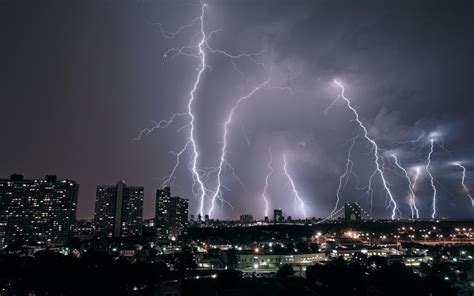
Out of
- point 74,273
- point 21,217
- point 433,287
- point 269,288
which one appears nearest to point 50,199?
point 21,217

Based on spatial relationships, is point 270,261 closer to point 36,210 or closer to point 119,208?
point 36,210

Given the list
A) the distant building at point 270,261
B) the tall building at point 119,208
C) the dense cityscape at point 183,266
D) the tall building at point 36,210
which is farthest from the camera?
the tall building at point 119,208

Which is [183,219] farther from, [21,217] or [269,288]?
[269,288]

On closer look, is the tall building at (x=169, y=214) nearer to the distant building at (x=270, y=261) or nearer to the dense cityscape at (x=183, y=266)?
the dense cityscape at (x=183, y=266)

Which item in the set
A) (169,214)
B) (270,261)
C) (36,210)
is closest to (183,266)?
(270,261)

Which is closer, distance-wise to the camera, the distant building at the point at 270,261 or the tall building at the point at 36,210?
the distant building at the point at 270,261

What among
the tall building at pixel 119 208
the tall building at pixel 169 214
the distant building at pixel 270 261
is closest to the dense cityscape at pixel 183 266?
the distant building at pixel 270 261
